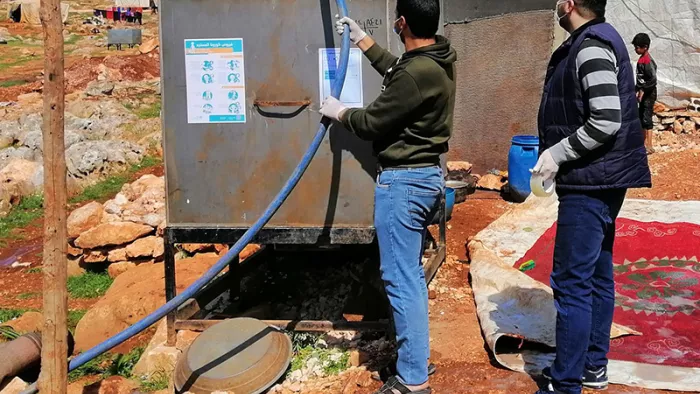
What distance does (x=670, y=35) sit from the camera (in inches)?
417

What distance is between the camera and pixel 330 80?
4379mm

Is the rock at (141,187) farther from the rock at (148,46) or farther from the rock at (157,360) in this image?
the rock at (148,46)

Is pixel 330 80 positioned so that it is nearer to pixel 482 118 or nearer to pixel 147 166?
pixel 482 118

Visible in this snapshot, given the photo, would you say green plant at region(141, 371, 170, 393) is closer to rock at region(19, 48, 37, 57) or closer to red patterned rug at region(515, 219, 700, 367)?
red patterned rug at region(515, 219, 700, 367)

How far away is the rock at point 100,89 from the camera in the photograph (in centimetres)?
1859

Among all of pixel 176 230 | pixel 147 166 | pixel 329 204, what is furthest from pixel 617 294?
pixel 147 166

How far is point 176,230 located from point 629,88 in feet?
9.10

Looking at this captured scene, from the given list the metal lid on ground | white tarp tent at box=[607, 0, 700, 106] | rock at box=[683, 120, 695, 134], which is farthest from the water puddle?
rock at box=[683, 120, 695, 134]

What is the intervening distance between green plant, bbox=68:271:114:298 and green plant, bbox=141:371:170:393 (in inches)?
119

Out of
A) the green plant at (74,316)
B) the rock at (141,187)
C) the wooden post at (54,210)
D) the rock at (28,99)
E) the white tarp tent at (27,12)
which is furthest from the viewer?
the white tarp tent at (27,12)

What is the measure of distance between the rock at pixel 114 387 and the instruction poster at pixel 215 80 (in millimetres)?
1698

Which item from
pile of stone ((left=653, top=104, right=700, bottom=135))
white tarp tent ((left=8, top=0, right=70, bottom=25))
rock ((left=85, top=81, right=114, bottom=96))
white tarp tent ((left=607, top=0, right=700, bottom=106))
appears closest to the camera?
white tarp tent ((left=607, top=0, right=700, bottom=106))

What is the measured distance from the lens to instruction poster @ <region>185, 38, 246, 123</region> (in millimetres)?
4410

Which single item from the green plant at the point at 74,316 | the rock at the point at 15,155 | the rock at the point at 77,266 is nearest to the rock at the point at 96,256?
the rock at the point at 77,266
